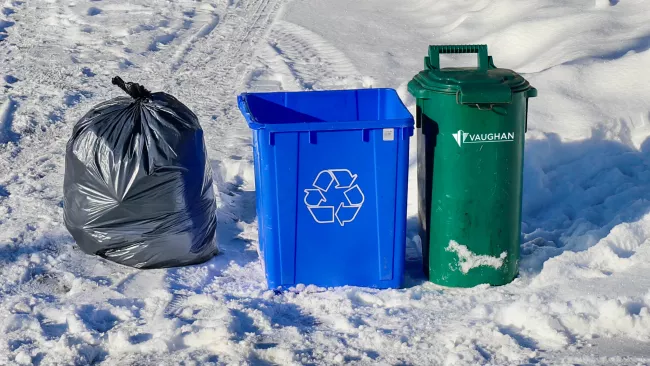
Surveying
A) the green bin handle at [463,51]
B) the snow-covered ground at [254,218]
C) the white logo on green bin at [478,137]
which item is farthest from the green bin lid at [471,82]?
the snow-covered ground at [254,218]

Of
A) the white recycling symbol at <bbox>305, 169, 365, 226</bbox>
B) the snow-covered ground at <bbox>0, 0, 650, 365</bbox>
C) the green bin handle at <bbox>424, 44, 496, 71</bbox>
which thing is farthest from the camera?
the green bin handle at <bbox>424, 44, 496, 71</bbox>

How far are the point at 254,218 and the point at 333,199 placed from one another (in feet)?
3.63

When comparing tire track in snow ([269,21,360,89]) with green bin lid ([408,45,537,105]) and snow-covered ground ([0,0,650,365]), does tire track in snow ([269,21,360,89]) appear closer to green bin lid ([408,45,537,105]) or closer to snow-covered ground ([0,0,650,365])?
snow-covered ground ([0,0,650,365])

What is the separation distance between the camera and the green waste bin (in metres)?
3.76

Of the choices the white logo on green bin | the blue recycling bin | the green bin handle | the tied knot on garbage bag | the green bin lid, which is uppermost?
the green bin handle

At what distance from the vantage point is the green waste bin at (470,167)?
12.3 feet

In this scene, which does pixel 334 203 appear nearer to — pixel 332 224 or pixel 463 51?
pixel 332 224

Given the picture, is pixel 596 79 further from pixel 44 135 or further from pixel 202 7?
pixel 202 7

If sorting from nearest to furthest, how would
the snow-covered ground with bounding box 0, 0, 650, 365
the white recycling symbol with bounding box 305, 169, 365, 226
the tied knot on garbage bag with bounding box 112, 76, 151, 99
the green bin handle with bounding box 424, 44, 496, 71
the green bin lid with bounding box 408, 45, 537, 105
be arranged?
the snow-covered ground with bounding box 0, 0, 650, 365
the green bin lid with bounding box 408, 45, 537, 105
the white recycling symbol with bounding box 305, 169, 365, 226
the green bin handle with bounding box 424, 44, 496, 71
the tied knot on garbage bag with bounding box 112, 76, 151, 99

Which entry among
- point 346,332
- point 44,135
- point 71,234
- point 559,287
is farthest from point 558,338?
point 44,135

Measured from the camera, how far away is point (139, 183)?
4.03 m

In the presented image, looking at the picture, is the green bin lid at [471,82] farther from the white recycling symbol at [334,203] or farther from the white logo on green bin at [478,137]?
the white recycling symbol at [334,203]

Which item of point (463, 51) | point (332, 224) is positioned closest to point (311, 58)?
point (463, 51)

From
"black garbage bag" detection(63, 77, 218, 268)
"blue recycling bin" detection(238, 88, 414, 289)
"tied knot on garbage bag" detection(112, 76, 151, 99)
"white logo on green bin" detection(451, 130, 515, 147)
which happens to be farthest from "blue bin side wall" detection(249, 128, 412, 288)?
"tied knot on garbage bag" detection(112, 76, 151, 99)
